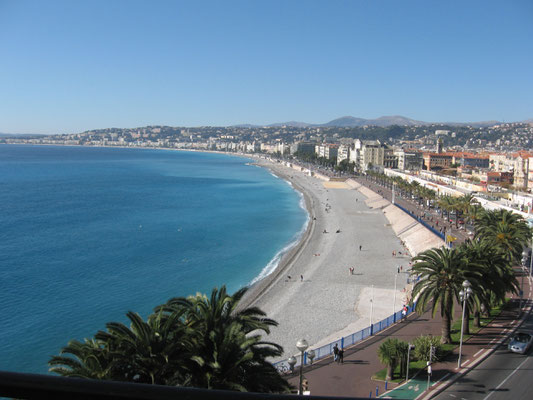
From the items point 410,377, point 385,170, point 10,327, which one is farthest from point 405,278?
point 385,170

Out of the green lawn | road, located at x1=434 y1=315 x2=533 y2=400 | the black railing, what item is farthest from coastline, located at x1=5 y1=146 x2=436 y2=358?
the black railing

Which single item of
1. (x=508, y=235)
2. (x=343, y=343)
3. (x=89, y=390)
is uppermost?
(x=89, y=390)

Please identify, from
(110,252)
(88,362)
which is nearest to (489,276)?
(88,362)

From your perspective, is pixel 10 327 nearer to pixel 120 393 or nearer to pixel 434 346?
pixel 434 346

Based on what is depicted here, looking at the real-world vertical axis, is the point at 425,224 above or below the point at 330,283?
above

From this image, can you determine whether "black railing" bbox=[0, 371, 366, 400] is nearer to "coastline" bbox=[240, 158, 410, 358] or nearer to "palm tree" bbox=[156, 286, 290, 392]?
"palm tree" bbox=[156, 286, 290, 392]

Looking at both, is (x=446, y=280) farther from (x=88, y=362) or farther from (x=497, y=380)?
(x=88, y=362)

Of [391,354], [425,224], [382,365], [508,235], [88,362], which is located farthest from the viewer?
[425,224]
